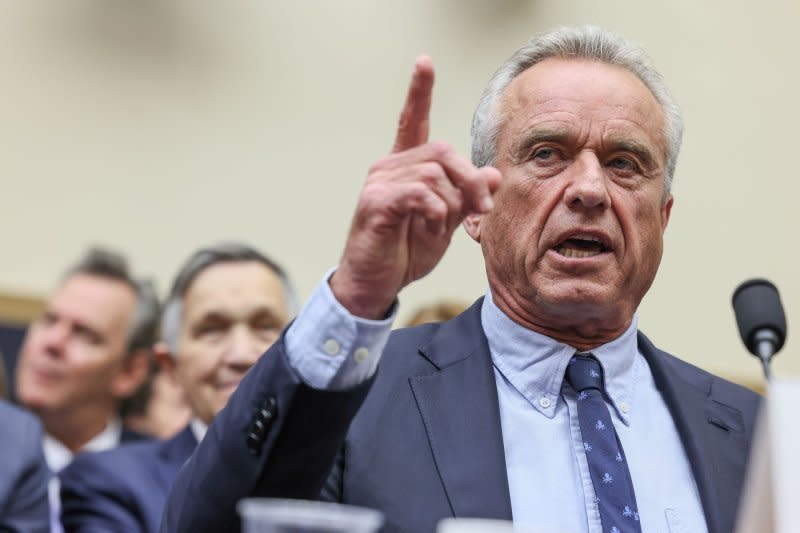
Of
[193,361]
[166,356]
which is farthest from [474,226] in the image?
[166,356]

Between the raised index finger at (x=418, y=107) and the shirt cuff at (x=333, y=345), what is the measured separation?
0.26 metres

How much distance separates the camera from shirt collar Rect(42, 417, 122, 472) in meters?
5.13

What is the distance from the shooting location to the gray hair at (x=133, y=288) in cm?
521

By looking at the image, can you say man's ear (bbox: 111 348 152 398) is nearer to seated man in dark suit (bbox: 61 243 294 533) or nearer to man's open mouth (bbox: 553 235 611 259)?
seated man in dark suit (bbox: 61 243 294 533)

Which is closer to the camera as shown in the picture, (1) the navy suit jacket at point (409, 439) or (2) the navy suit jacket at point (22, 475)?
(1) the navy suit jacket at point (409, 439)

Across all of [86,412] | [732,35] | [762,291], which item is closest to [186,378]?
[86,412]

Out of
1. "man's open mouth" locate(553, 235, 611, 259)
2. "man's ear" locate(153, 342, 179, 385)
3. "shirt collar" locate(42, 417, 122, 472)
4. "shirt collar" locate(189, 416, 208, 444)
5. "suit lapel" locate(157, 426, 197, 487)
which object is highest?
"man's open mouth" locate(553, 235, 611, 259)

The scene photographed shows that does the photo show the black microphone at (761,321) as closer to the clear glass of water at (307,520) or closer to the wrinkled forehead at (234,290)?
the clear glass of water at (307,520)

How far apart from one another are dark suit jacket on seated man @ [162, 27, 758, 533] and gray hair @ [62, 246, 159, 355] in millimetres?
2681

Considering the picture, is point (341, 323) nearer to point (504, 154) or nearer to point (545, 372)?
point (545, 372)

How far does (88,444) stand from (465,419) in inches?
126

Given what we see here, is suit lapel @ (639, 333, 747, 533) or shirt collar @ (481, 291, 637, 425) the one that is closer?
suit lapel @ (639, 333, 747, 533)

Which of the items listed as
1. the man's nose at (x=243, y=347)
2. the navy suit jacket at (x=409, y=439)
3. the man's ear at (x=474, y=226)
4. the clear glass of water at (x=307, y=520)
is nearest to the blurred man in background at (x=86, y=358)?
the man's nose at (x=243, y=347)

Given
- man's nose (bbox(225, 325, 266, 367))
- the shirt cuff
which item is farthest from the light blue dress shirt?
man's nose (bbox(225, 325, 266, 367))
